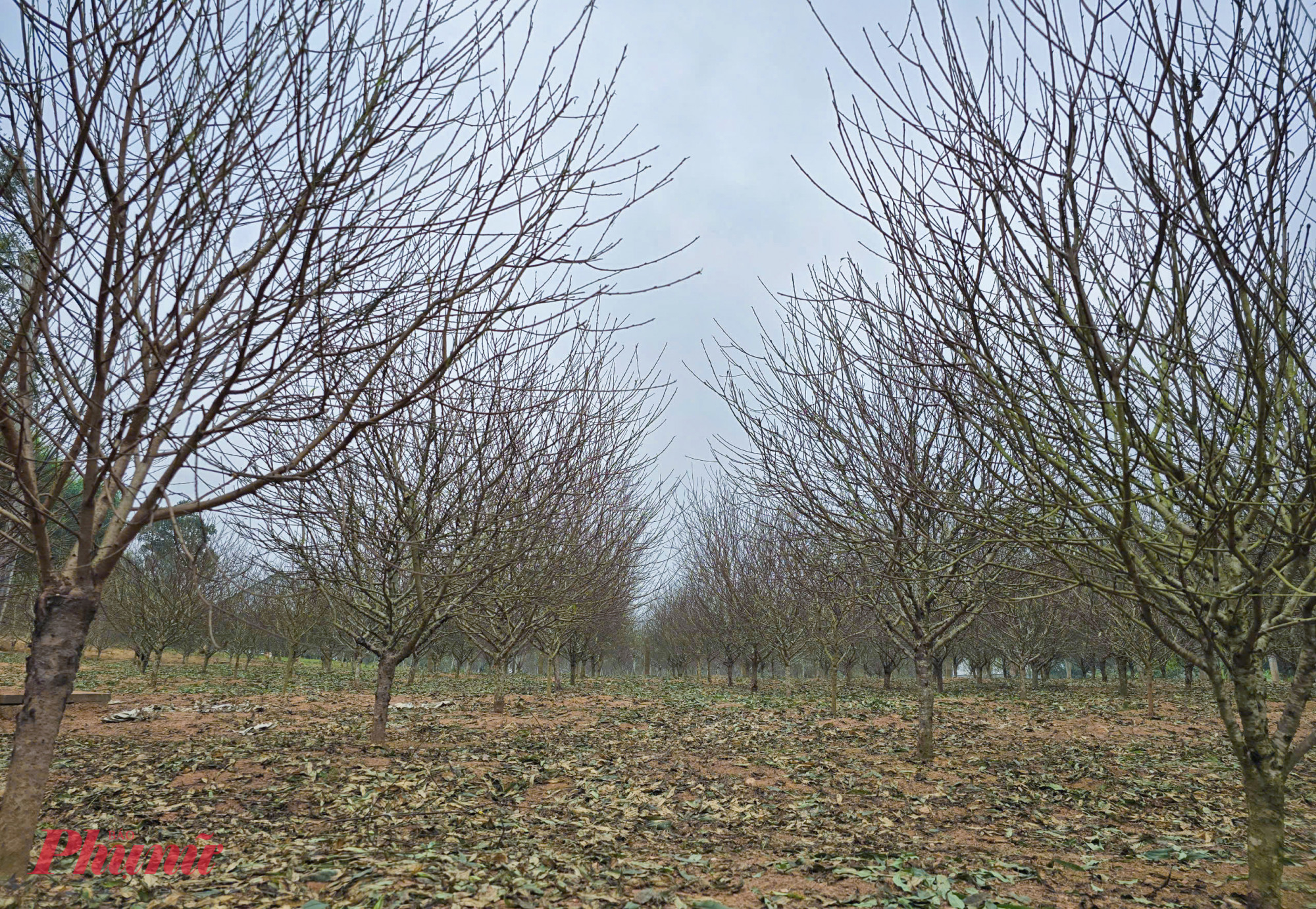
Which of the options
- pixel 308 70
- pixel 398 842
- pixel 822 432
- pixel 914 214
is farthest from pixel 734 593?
pixel 308 70

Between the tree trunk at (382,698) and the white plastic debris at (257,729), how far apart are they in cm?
212

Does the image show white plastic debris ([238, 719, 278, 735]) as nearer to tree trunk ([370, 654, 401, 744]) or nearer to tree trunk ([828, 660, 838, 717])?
tree trunk ([370, 654, 401, 744])

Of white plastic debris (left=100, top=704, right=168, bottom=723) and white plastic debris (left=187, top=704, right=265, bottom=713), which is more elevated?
white plastic debris (left=100, top=704, right=168, bottom=723)

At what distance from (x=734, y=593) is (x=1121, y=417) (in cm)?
1442

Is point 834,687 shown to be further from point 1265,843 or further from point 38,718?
point 38,718

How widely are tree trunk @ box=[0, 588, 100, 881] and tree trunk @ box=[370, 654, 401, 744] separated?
4.60 meters

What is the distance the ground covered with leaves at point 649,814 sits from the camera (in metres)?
3.69

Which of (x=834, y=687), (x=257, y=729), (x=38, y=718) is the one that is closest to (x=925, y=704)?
(x=834, y=687)

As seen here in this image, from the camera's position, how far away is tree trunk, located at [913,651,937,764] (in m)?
7.80

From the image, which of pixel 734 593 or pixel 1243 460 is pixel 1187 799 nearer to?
pixel 1243 460

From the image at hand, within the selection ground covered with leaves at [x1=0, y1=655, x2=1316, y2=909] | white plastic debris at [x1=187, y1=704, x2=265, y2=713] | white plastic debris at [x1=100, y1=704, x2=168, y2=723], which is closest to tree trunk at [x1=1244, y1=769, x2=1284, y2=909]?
ground covered with leaves at [x1=0, y1=655, x2=1316, y2=909]

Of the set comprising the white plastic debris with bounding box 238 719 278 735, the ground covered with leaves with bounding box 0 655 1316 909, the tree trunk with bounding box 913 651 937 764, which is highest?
the tree trunk with bounding box 913 651 937 764

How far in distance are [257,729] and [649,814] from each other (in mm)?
6203

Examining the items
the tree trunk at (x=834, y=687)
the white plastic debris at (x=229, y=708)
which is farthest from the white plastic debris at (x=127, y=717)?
the tree trunk at (x=834, y=687)
